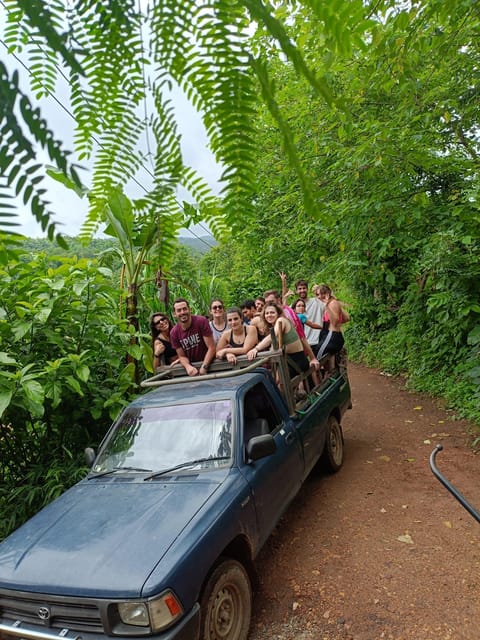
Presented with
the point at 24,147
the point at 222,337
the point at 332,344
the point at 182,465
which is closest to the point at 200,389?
the point at 182,465

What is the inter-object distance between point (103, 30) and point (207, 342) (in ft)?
13.5

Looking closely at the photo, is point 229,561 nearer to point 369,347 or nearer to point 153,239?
point 153,239

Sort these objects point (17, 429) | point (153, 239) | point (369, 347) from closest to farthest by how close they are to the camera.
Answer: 1. point (153, 239)
2. point (17, 429)
3. point (369, 347)

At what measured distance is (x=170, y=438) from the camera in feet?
11.0

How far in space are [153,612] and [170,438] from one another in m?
1.38

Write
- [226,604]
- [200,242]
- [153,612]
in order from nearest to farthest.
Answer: [200,242] < [153,612] < [226,604]

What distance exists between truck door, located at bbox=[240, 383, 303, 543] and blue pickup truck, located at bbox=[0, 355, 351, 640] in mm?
10

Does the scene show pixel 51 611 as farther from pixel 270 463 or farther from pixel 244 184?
pixel 244 184

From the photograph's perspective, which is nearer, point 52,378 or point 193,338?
point 52,378

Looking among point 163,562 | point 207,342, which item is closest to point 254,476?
point 163,562

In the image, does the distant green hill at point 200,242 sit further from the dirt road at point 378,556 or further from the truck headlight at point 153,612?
the dirt road at point 378,556

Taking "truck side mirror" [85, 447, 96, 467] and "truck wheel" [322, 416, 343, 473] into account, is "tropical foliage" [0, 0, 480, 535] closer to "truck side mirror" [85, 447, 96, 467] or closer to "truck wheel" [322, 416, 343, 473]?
"truck side mirror" [85, 447, 96, 467]

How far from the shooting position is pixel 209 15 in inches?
19.2

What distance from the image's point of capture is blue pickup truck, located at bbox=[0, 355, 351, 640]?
85.1 inches
